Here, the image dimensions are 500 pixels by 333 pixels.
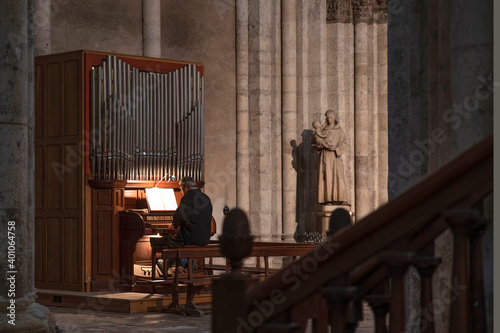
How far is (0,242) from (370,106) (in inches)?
333

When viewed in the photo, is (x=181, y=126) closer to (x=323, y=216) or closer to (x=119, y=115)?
(x=119, y=115)

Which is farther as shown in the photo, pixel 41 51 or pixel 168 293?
pixel 41 51

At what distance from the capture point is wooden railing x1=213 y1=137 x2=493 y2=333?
2527 millimetres

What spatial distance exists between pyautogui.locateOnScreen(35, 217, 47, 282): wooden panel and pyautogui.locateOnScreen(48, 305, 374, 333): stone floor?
1.42m

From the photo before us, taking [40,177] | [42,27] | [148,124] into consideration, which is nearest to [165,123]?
[148,124]

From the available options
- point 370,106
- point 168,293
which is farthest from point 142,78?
point 370,106

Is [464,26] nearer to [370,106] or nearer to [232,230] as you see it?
[232,230]

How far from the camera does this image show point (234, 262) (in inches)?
113

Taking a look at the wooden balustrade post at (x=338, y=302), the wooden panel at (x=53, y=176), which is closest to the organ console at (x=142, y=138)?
the wooden panel at (x=53, y=176)

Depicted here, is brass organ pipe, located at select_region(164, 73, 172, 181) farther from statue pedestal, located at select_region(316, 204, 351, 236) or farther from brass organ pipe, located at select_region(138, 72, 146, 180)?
statue pedestal, located at select_region(316, 204, 351, 236)

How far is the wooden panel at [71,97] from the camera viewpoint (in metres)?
10.4

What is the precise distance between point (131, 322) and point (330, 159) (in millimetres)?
5344

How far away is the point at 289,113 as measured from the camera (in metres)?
13.3

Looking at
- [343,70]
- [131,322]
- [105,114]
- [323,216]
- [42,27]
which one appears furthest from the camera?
[343,70]
